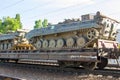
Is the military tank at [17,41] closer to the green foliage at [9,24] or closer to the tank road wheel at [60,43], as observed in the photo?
the tank road wheel at [60,43]

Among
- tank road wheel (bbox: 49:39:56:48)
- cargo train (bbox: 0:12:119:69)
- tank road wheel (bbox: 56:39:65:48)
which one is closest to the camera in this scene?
cargo train (bbox: 0:12:119:69)

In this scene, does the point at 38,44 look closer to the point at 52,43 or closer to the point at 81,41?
the point at 52,43

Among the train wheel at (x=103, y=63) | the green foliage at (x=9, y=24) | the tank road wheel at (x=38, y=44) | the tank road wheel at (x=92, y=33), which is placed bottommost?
the train wheel at (x=103, y=63)

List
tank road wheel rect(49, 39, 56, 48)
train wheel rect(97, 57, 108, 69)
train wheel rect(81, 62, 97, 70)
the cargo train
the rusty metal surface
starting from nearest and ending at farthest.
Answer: the rusty metal surface, the cargo train, train wheel rect(81, 62, 97, 70), train wheel rect(97, 57, 108, 69), tank road wheel rect(49, 39, 56, 48)

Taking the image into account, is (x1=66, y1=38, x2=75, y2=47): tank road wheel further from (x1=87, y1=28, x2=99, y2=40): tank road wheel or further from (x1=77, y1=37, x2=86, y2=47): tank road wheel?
(x1=87, y1=28, x2=99, y2=40): tank road wheel

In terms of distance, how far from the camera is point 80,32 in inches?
570

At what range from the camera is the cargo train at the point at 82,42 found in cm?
1251

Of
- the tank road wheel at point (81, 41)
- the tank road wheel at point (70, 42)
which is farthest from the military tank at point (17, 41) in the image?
the tank road wheel at point (81, 41)

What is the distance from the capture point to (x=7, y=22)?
5978 centimetres

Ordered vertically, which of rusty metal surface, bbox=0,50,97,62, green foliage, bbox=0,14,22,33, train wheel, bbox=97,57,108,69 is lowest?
train wheel, bbox=97,57,108,69

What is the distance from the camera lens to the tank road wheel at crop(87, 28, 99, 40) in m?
13.5

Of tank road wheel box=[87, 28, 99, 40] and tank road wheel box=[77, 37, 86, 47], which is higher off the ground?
tank road wheel box=[87, 28, 99, 40]

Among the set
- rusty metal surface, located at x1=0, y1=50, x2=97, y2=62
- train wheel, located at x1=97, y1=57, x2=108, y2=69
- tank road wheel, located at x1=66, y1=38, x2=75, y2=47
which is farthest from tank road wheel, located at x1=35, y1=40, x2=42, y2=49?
train wheel, located at x1=97, y1=57, x2=108, y2=69

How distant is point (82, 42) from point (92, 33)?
2.61 feet
